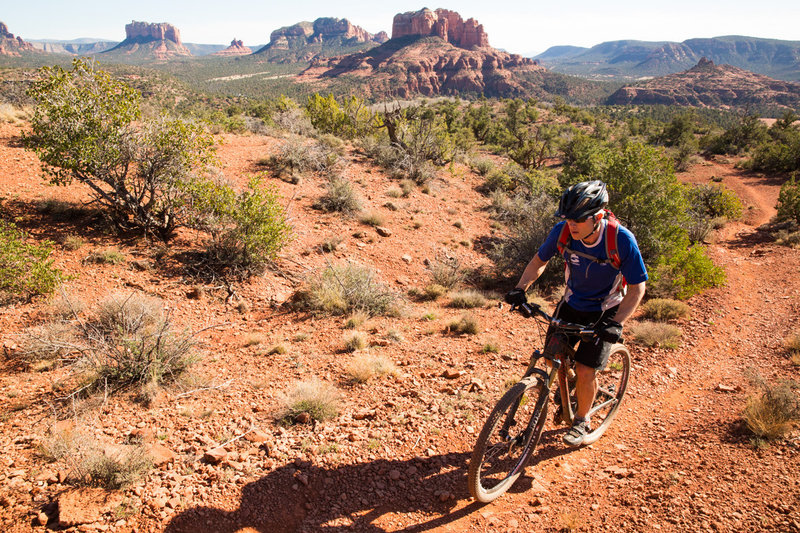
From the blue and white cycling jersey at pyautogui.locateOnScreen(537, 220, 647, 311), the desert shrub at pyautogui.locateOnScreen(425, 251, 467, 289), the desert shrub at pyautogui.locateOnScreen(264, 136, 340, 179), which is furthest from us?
the desert shrub at pyautogui.locateOnScreen(264, 136, 340, 179)

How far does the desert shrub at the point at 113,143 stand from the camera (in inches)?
248

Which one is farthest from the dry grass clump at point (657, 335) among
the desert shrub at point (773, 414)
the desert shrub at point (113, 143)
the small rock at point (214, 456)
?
the desert shrub at point (113, 143)

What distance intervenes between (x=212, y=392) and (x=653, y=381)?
5325 millimetres

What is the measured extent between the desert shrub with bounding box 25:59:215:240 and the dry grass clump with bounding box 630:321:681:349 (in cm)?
802

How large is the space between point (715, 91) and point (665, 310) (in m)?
124

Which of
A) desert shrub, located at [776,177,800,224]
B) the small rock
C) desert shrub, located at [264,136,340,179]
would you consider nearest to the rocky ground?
the small rock

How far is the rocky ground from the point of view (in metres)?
2.87

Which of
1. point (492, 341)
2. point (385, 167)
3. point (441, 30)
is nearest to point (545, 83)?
point (441, 30)

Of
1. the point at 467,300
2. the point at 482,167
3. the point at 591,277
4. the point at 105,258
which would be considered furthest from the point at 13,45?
the point at 591,277

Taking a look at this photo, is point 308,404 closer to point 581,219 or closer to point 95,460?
point 95,460

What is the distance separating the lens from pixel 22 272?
5297 mm

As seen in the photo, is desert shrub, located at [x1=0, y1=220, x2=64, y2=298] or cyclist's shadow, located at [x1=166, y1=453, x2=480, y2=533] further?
desert shrub, located at [x1=0, y1=220, x2=64, y2=298]

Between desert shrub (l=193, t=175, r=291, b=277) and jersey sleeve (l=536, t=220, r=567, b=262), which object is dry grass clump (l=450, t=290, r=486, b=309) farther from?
jersey sleeve (l=536, t=220, r=567, b=262)

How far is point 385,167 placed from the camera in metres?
14.2
